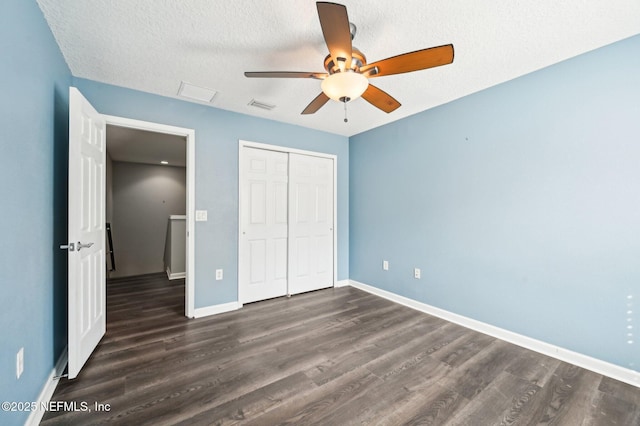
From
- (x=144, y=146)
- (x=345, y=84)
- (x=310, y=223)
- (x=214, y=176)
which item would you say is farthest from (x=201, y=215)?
(x=144, y=146)

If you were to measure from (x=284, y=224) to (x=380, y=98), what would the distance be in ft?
7.20

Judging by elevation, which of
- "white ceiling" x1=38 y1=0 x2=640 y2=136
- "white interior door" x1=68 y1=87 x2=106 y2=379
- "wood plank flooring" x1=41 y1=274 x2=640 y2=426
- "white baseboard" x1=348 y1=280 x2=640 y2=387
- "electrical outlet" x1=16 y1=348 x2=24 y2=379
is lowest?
"wood plank flooring" x1=41 y1=274 x2=640 y2=426

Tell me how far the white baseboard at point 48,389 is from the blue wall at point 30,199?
1.9 inches

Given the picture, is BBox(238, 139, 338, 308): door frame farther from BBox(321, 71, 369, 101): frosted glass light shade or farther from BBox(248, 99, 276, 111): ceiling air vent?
BBox(321, 71, 369, 101): frosted glass light shade

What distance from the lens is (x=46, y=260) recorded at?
168 cm

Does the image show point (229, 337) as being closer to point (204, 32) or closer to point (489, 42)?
point (204, 32)

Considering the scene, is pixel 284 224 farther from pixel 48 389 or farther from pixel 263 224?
pixel 48 389

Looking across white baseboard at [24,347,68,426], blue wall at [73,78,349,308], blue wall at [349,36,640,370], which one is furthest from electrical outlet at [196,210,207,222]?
blue wall at [349,36,640,370]

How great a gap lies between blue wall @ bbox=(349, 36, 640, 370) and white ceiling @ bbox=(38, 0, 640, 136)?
12.9 inches

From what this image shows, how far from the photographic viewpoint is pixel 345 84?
1.61 meters

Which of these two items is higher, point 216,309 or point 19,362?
point 19,362

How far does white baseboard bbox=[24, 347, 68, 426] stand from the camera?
139 cm

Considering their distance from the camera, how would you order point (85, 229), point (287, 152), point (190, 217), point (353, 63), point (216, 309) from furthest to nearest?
point (287, 152) → point (216, 309) → point (190, 217) → point (85, 229) → point (353, 63)

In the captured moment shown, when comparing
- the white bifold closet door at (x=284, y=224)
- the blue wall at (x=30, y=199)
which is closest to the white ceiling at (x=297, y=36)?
the blue wall at (x=30, y=199)
